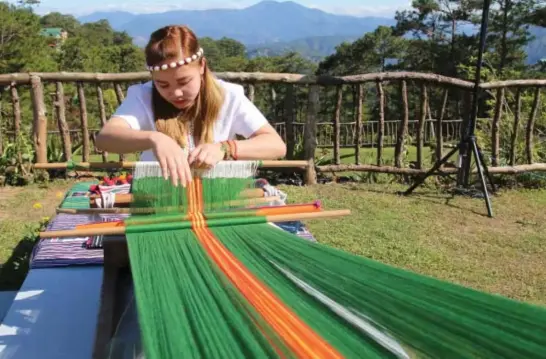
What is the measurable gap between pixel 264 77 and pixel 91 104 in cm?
2363

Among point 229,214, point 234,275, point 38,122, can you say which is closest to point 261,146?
point 229,214

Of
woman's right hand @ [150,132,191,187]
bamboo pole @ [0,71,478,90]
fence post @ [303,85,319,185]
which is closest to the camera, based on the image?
woman's right hand @ [150,132,191,187]

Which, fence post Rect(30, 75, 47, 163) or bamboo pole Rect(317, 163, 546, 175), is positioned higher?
fence post Rect(30, 75, 47, 163)

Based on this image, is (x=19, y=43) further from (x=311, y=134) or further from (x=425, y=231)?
(x=425, y=231)

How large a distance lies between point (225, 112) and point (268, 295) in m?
0.80

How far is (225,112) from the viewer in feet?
5.91

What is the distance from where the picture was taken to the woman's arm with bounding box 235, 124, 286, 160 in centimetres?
162

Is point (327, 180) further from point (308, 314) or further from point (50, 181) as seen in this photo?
point (308, 314)

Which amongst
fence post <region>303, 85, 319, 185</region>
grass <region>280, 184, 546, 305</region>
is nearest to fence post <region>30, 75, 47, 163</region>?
grass <region>280, 184, 546, 305</region>

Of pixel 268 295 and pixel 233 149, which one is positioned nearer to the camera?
pixel 268 295

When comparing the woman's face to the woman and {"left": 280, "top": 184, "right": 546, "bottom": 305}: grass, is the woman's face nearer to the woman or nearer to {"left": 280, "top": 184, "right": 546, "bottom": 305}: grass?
the woman

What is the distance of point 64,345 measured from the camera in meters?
1.95

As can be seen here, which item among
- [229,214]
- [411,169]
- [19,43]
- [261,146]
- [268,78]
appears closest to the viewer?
[229,214]

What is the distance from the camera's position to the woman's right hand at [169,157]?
1419mm
